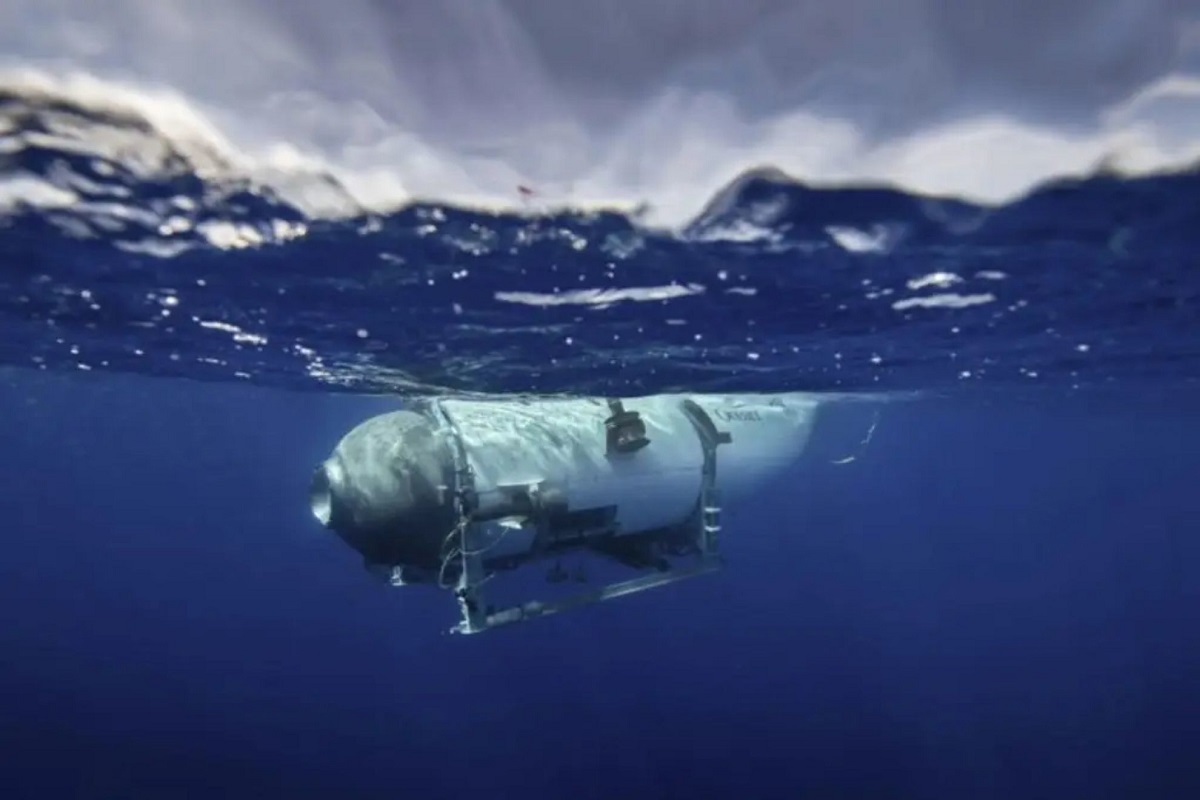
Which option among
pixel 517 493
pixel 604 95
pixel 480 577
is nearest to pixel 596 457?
pixel 517 493

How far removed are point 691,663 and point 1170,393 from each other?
37431mm

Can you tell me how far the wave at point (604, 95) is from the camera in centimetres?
538

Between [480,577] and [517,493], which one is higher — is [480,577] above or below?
below

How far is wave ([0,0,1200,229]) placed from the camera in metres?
5.38

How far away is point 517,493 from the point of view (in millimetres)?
9664

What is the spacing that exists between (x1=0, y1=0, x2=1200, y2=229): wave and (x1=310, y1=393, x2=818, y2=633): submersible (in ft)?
10.7

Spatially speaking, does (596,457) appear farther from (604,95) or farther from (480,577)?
(604,95)

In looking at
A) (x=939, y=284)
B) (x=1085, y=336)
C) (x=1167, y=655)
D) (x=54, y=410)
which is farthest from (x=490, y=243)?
(x=1167, y=655)

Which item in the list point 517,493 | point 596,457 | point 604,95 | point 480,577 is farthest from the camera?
point 596,457

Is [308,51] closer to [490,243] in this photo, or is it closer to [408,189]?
[408,189]

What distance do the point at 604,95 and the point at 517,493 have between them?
499 cm

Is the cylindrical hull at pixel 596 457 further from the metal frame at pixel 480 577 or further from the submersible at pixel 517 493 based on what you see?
the metal frame at pixel 480 577

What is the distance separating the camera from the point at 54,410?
48.9m

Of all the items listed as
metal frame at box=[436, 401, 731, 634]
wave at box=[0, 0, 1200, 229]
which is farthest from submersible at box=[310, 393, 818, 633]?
wave at box=[0, 0, 1200, 229]
